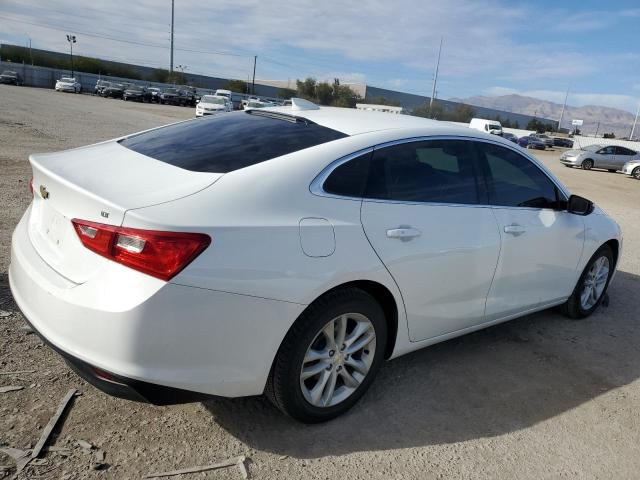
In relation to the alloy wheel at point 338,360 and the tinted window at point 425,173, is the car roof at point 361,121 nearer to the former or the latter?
the tinted window at point 425,173

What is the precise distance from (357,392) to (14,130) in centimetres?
1592

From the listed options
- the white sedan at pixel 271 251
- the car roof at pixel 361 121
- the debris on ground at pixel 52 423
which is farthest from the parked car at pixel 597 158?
the debris on ground at pixel 52 423

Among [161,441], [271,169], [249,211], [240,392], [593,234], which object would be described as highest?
[271,169]

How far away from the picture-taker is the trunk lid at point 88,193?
234cm

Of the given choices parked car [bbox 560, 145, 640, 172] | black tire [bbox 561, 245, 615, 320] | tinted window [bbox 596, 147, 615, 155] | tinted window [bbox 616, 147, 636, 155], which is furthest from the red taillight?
tinted window [bbox 616, 147, 636, 155]

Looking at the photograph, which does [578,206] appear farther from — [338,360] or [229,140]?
[229,140]

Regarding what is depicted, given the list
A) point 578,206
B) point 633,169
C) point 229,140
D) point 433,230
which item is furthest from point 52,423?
point 633,169

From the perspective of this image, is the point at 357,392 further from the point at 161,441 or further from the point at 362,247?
the point at 161,441

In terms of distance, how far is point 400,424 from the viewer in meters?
3.03

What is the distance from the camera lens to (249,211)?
96.5 inches

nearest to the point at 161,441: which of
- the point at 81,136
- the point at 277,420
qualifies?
the point at 277,420

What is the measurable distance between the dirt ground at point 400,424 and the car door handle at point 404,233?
3.41 ft

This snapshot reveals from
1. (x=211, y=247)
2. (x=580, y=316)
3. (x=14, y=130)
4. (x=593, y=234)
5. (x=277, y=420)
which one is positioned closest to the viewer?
(x=211, y=247)

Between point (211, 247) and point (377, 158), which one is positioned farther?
point (377, 158)
